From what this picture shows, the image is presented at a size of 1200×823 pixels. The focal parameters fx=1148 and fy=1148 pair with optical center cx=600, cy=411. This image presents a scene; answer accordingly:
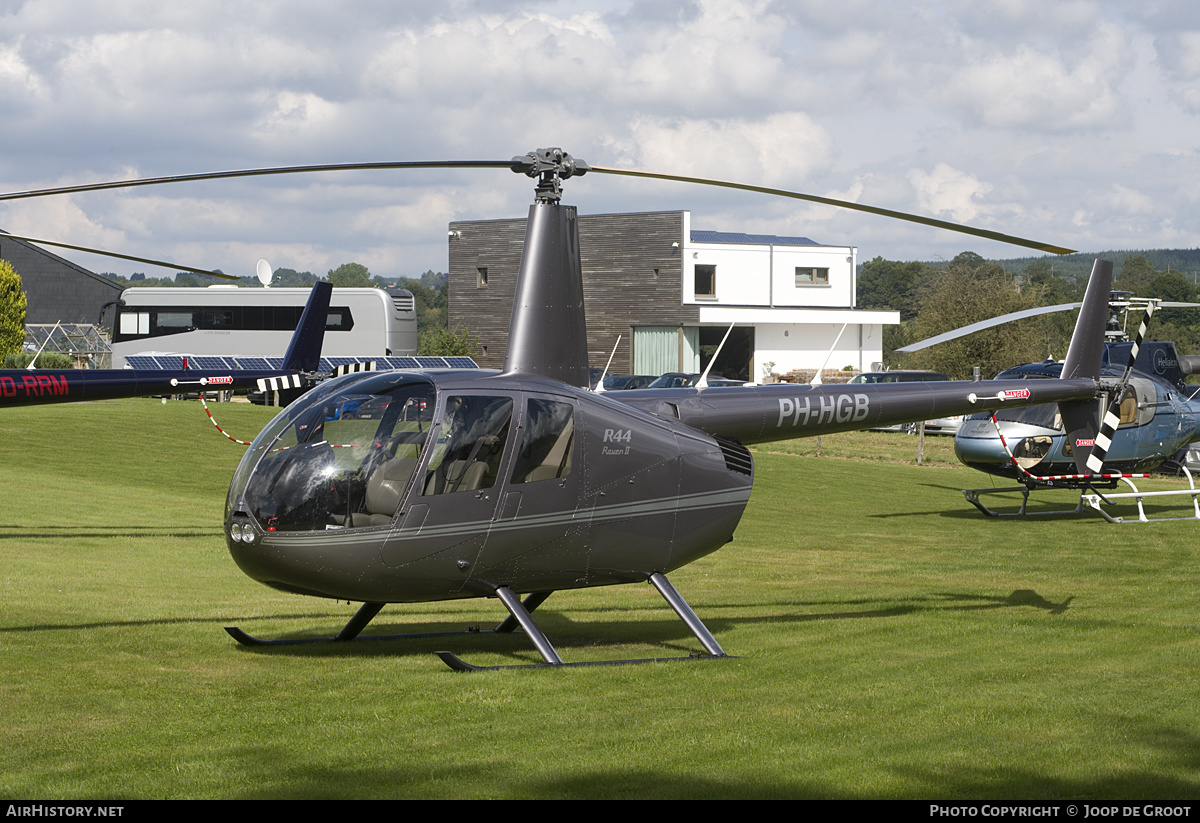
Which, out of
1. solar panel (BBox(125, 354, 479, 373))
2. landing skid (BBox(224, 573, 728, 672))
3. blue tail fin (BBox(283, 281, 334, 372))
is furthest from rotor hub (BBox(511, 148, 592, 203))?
solar panel (BBox(125, 354, 479, 373))

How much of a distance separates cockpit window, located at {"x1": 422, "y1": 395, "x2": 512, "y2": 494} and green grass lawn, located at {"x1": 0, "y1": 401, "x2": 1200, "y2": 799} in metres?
1.29

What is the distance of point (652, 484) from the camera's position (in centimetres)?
864

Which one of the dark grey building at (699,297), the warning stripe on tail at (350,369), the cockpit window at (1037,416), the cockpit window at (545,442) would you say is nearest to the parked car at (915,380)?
the warning stripe on tail at (350,369)

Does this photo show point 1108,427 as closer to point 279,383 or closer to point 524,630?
point 524,630

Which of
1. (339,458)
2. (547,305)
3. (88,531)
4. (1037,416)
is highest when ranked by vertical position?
(547,305)

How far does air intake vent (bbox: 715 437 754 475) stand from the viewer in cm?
922

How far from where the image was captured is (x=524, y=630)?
7.99m

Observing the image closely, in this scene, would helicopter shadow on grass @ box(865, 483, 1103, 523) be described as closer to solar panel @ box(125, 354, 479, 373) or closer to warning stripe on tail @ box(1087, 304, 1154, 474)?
warning stripe on tail @ box(1087, 304, 1154, 474)

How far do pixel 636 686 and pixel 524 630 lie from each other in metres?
0.93

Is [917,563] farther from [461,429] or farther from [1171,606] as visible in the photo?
[461,429]

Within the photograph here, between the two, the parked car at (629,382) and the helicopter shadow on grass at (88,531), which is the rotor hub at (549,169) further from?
the parked car at (629,382)

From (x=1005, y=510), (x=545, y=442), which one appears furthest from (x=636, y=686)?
(x=1005, y=510)

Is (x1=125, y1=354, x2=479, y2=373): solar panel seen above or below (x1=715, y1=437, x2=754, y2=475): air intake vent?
above

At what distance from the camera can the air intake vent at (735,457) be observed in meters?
9.22
